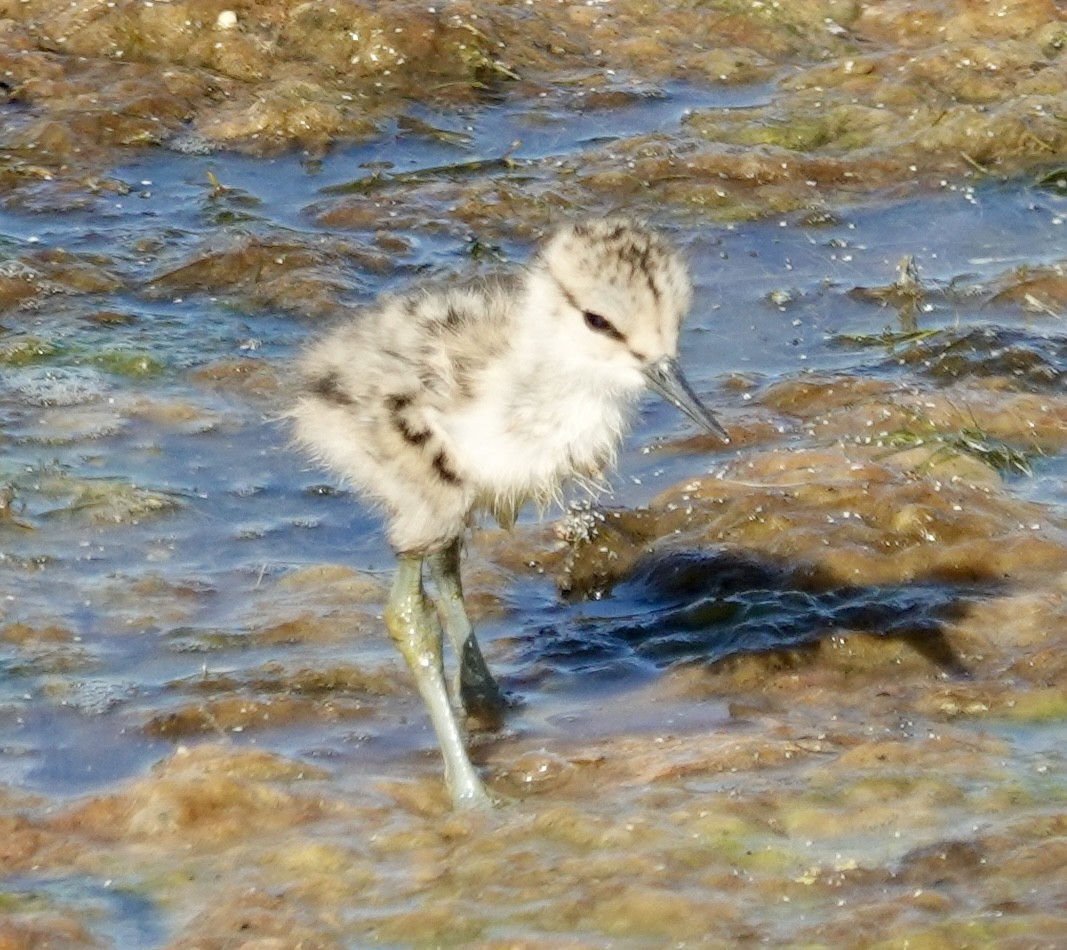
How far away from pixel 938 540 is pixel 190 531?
2058mm

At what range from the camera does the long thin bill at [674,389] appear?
445 centimetres

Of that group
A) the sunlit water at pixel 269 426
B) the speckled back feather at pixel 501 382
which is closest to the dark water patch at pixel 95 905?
the sunlit water at pixel 269 426

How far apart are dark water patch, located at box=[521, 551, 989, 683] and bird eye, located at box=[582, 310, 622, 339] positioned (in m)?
1.08

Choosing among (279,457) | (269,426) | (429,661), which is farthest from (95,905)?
(269,426)

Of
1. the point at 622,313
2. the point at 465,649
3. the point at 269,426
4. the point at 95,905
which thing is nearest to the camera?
the point at 95,905

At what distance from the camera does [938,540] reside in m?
5.56

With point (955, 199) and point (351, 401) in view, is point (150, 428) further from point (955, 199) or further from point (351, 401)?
point (955, 199)

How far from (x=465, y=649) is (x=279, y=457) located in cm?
142

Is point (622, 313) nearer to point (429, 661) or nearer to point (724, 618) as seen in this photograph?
point (429, 661)

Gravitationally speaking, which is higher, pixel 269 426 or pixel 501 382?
pixel 501 382

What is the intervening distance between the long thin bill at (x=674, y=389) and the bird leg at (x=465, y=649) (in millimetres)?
779

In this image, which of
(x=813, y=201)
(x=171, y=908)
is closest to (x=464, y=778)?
(x=171, y=908)

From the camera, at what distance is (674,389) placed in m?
4.45

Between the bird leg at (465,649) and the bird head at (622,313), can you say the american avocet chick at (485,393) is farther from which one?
the bird leg at (465,649)
